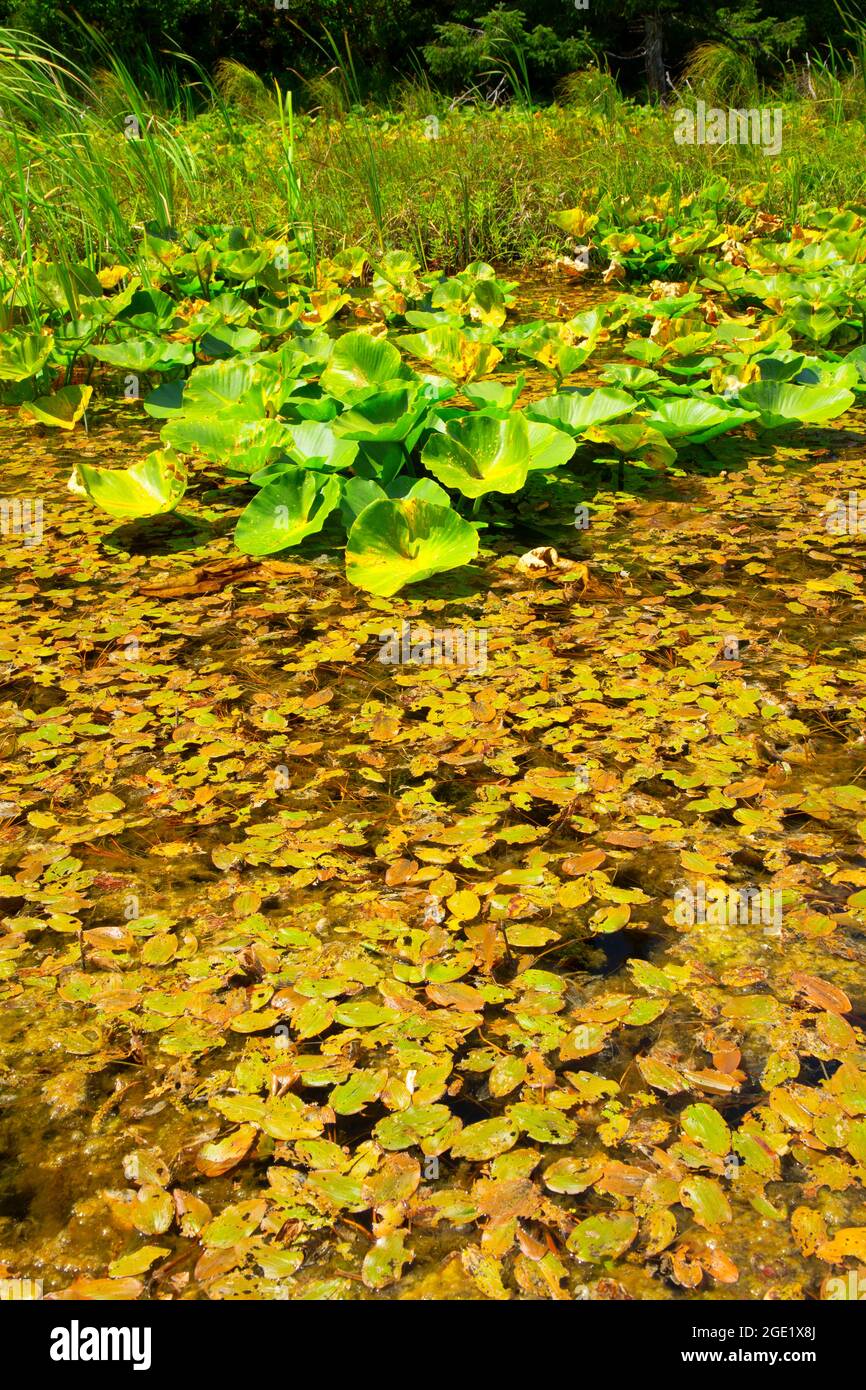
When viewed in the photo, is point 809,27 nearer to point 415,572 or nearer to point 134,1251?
point 415,572

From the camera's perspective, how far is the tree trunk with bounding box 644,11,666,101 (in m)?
11.2

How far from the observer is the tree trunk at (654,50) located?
11.2 meters

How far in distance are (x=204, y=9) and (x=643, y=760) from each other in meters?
12.9

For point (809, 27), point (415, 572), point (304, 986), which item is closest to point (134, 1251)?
point (304, 986)

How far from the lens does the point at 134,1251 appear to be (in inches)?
36.7

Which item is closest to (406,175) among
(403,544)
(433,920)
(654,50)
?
(403,544)

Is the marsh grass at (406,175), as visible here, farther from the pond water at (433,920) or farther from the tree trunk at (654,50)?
the tree trunk at (654,50)

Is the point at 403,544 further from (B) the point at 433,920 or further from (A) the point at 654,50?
(A) the point at 654,50

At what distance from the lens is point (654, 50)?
11.3 metres

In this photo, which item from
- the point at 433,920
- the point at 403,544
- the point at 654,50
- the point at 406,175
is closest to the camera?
the point at 433,920

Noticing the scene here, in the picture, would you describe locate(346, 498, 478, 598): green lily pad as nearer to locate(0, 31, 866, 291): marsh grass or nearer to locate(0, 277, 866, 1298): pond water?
locate(0, 277, 866, 1298): pond water

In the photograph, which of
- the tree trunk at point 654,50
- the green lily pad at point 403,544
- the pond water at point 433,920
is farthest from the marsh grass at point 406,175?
the tree trunk at point 654,50

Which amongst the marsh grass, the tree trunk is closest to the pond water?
the marsh grass
